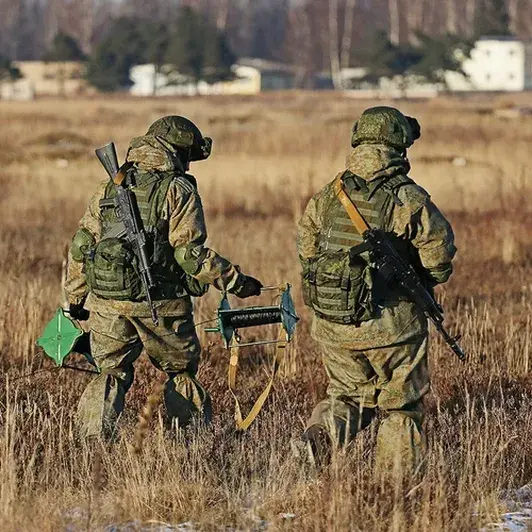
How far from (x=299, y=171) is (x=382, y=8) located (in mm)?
100351

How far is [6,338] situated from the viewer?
811cm

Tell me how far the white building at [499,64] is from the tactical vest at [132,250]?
263 feet

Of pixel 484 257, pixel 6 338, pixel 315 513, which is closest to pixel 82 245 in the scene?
pixel 315 513

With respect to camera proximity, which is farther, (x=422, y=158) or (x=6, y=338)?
(x=422, y=158)

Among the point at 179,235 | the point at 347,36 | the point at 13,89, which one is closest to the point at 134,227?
the point at 179,235

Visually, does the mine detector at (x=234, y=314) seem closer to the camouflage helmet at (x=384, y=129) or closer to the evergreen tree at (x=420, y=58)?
the camouflage helmet at (x=384, y=129)

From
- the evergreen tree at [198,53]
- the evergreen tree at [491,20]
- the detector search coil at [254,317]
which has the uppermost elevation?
the evergreen tree at [491,20]

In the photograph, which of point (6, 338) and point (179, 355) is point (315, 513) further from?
point (6, 338)

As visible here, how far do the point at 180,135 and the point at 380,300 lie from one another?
127 centimetres

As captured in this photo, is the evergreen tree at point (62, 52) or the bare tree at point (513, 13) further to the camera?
the bare tree at point (513, 13)

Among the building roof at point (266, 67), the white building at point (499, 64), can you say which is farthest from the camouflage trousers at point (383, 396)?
the building roof at point (266, 67)

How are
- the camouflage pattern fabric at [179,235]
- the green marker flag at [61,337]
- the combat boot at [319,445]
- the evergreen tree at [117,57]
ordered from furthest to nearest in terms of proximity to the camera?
the evergreen tree at [117,57]
the green marker flag at [61,337]
the camouflage pattern fabric at [179,235]
the combat boot at [319,445]

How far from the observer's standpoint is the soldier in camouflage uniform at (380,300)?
518cm

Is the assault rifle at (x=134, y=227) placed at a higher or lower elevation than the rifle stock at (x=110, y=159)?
lower
